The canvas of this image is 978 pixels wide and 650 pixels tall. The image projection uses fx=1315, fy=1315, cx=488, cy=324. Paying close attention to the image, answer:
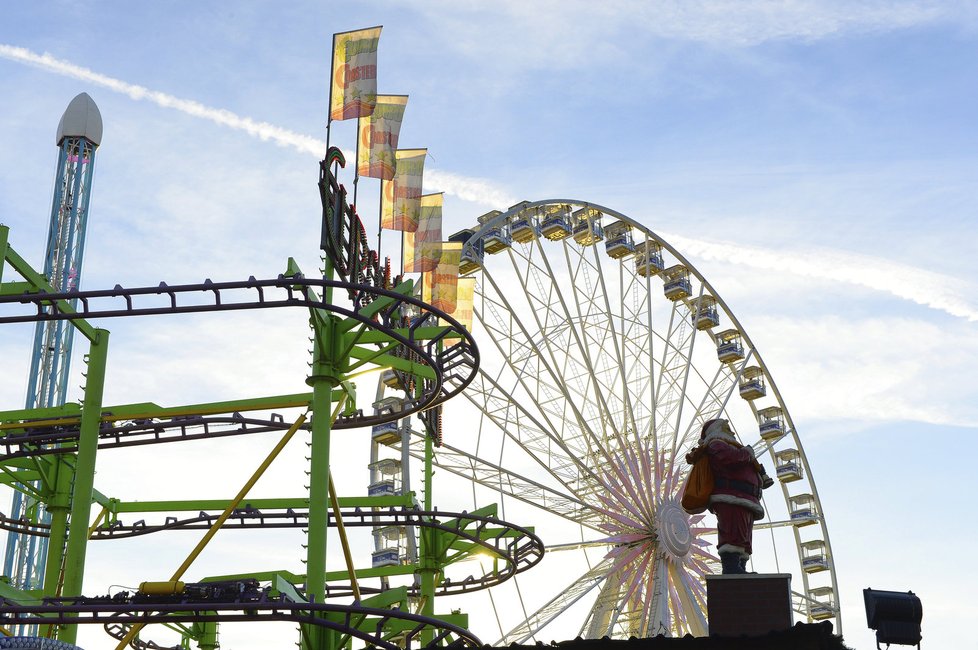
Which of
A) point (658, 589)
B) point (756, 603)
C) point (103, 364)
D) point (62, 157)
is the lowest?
point (756, 603)

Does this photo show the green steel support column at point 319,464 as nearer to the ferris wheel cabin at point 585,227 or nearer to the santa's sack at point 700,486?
the santa's sack at point 700,486

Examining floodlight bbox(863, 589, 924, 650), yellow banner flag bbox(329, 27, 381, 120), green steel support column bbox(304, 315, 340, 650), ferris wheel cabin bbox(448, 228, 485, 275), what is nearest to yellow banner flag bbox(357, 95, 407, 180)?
yellow banner flag bbox(329, 27, 381, 120)

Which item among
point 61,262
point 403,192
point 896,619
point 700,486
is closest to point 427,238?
point 403,192

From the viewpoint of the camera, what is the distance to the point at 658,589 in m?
34.9

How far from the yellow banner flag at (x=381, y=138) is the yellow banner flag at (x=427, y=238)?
4.19 m

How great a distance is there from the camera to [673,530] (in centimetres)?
3600

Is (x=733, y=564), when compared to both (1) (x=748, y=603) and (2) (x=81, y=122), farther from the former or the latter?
(2) (x=81, y=122)

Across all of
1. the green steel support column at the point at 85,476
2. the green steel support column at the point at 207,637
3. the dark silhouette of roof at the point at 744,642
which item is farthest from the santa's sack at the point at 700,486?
the green steel support column at the point at 207,637

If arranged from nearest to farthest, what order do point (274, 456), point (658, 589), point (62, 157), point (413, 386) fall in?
point (274, 456)
point (413, 386)
point (658, 589)
point (62, 157)

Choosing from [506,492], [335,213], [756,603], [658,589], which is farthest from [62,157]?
[756,603]

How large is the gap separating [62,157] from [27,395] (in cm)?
1110

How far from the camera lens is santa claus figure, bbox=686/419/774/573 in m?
13.4

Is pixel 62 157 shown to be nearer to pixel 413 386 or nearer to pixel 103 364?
pixel 413 386

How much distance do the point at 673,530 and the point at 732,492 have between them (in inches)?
901
